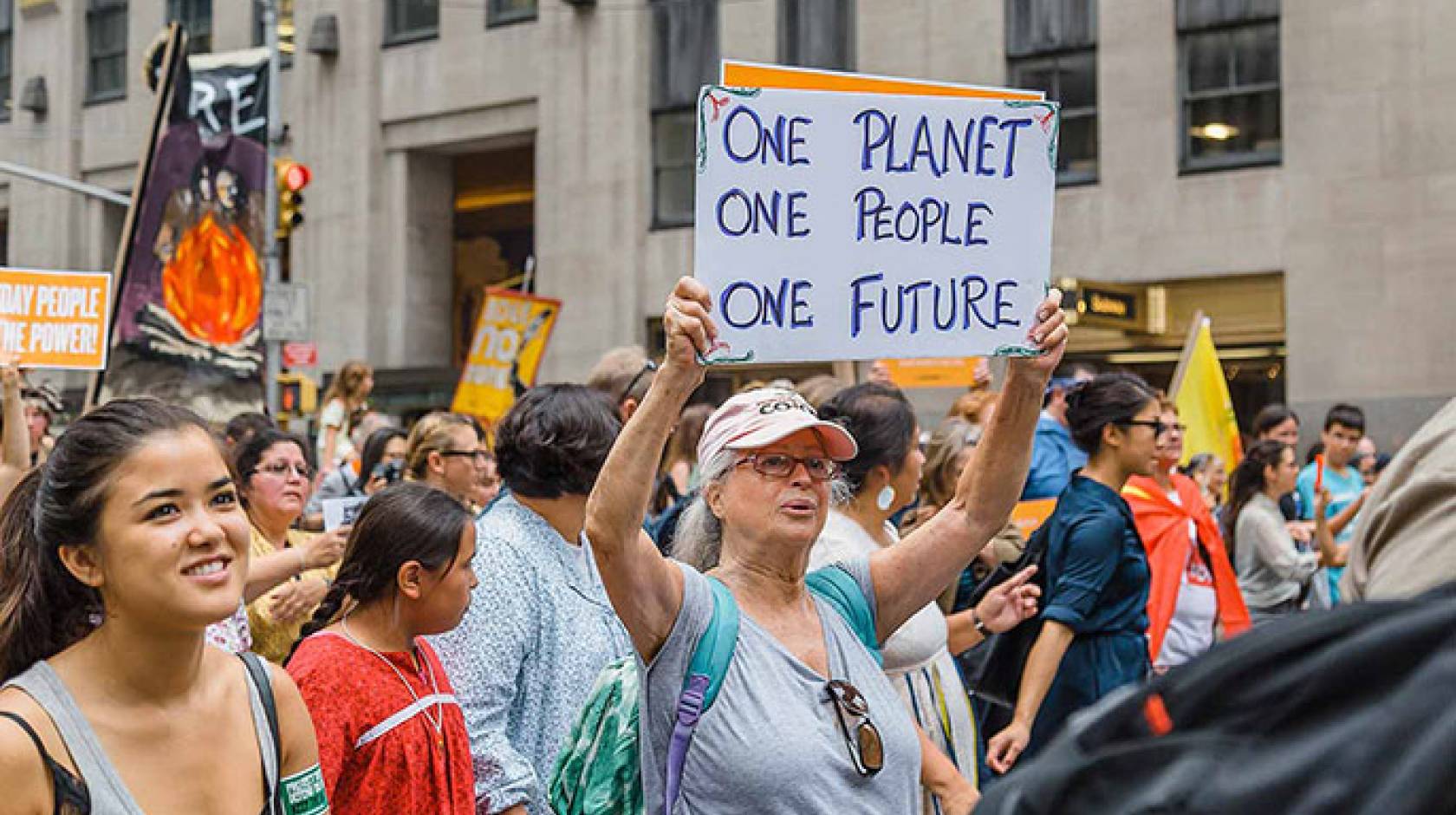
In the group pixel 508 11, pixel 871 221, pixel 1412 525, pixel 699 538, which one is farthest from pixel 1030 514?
pixel 508 11

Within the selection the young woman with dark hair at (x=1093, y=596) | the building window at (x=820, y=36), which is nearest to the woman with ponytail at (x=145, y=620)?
the young woman with dark hair at (x=1093, y=596)

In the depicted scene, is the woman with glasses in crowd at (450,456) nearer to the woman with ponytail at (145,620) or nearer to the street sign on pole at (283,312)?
the woman with ponytail at (145,620)

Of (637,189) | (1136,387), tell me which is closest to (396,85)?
(637,189)

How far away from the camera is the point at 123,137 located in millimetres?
35469

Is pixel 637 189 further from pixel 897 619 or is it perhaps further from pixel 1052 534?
pixel 897 619

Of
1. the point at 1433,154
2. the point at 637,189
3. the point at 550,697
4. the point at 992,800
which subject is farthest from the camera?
the point at 637,189

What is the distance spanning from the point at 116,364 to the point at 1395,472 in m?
12.3

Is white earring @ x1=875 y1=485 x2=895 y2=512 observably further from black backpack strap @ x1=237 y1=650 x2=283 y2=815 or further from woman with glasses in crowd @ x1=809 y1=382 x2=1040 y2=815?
black backpack strap @ x1=237 y1=650 x2=283 y2=815

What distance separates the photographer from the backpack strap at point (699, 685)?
3.72m

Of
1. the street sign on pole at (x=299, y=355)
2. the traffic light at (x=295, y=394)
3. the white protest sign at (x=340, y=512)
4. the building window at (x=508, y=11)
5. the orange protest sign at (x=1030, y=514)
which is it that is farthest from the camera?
the building window at (x=508, y=11)

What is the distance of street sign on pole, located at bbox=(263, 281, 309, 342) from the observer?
68.5 feet

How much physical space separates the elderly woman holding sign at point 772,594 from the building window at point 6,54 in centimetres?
3795

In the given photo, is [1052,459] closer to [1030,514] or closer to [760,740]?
[1030,514]

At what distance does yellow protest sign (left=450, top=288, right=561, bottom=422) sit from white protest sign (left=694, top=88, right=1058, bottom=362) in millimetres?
11220
